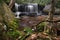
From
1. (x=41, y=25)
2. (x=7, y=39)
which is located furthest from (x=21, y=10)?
(x=7, y=39)

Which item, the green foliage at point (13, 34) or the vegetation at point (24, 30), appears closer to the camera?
the vegetation at point (24, 30)

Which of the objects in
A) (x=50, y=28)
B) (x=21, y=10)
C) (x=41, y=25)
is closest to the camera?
(x=50, y=28)

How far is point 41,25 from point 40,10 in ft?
44.5

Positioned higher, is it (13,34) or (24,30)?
(13,34)

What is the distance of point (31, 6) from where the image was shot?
22016 millimetres

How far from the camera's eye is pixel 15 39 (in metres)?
6.88

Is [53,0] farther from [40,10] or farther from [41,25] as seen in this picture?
[40,10]

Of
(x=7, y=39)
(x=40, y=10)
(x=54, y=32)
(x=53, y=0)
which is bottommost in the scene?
(x=40, y=10)

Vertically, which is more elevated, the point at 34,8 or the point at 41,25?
the point at 41,25

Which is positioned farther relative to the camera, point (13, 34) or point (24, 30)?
point (24, 30)

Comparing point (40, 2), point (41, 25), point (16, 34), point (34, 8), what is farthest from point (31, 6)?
point (16, 34)

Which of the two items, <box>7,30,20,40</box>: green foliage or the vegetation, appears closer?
the vegetation

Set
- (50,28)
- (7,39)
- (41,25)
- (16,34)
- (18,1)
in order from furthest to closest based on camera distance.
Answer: (18,1) → (41,25) → (50,28) → (16,34) → (7,39)

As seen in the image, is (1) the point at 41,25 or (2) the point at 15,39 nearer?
(2) the point at 15,39
